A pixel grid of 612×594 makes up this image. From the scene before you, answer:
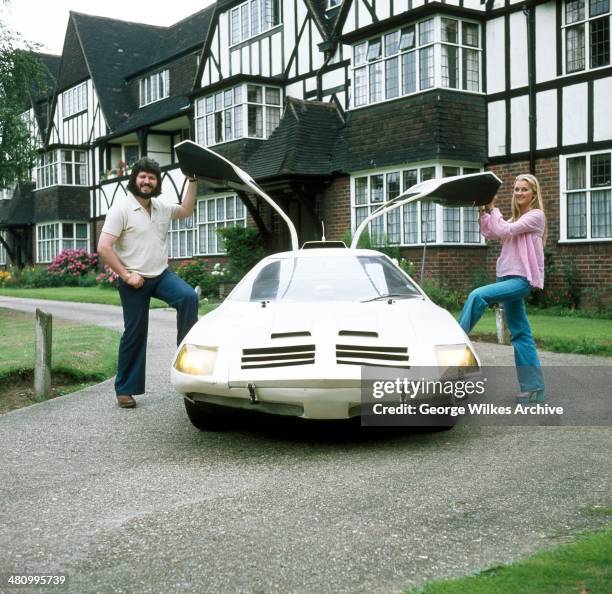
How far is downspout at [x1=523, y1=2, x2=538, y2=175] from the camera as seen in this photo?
18422 mm

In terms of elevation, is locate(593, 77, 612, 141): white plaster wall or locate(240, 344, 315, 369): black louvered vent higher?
locate(593, 77, 612, 141): white plaster wall

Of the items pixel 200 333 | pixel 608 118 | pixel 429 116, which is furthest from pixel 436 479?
pixel 429 116

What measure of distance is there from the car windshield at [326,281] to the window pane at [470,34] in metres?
14.3

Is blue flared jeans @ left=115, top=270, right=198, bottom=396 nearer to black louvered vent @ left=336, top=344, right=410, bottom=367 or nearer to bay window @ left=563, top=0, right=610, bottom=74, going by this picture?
black louvered vent @ left=336, top=344, right=410, bottom=367

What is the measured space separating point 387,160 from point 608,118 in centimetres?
525

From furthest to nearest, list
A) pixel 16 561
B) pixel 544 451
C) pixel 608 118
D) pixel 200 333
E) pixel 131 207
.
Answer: pixel 608 118, pixel 131 207, pixel 200 333, pixel 544 451, pixel 16 561

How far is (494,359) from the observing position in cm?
991

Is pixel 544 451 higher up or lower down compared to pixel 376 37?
lower down

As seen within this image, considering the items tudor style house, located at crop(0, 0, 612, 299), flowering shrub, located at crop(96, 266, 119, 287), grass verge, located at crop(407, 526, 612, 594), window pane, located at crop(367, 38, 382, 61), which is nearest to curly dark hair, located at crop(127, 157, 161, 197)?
grass verge, located at crop(407, 526, 612, 594)

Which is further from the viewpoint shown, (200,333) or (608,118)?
(608,118)

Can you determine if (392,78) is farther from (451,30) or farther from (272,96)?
(272,96)

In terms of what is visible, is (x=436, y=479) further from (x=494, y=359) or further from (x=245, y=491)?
(x=494, y=359)

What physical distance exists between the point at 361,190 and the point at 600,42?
690 centimetres

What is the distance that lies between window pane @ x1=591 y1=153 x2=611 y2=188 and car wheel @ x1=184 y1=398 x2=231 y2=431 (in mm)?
13591
